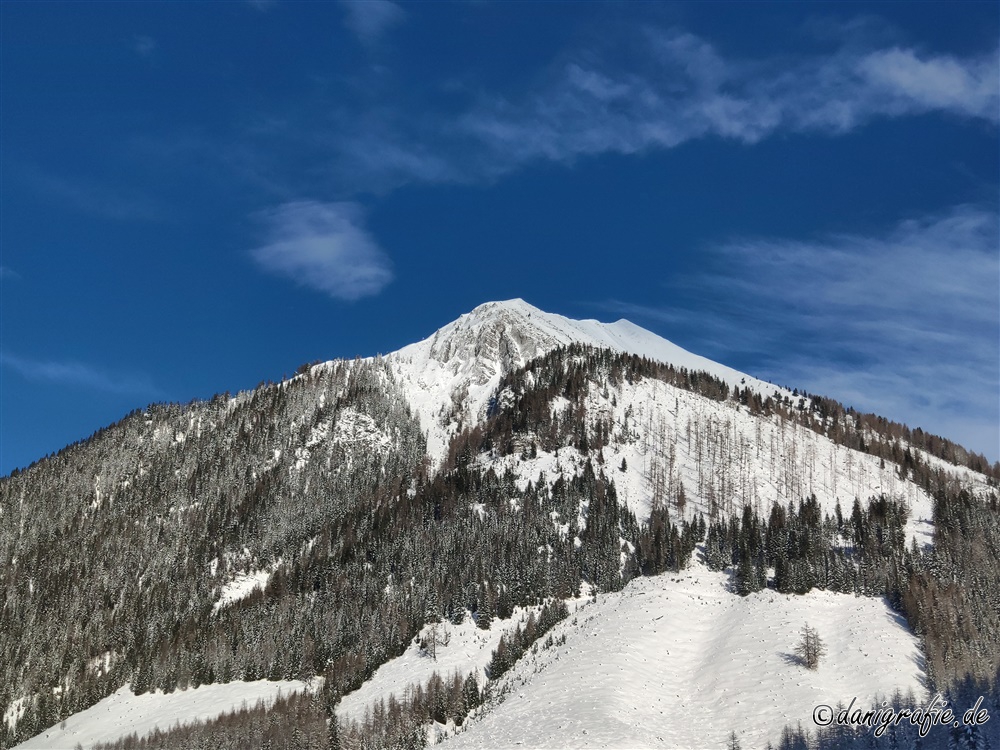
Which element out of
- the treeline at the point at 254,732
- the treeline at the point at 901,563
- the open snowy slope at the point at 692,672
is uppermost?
the treeline at the point at 901,563

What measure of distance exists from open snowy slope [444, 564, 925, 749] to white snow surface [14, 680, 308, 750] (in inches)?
2022

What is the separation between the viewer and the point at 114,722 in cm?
14338

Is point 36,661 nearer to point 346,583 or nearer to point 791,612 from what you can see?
point 346,583

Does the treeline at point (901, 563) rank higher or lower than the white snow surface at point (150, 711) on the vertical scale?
higher

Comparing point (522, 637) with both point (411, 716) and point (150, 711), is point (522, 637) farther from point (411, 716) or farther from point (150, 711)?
Answer: point (150, 711)

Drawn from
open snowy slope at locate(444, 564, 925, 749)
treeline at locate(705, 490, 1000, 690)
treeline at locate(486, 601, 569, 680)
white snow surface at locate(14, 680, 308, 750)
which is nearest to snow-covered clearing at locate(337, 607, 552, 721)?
treeline at locate(486, 601, 569, 680)

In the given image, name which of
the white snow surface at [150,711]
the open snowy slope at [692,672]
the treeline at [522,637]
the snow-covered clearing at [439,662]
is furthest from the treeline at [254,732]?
the treeline at [522,637]

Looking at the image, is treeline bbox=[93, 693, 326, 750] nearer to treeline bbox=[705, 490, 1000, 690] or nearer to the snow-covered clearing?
the snow-covered clearing

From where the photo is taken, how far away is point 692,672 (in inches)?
4250

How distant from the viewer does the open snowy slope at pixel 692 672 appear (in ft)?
284

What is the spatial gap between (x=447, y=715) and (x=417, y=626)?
44.4 metres

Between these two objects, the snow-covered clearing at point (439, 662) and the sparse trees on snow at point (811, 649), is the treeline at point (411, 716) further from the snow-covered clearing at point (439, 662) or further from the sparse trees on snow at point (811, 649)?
the sparse trees on snow at point (811, 649)

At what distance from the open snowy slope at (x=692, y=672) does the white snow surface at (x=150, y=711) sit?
51.4 meters

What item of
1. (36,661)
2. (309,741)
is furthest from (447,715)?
(36,661)
